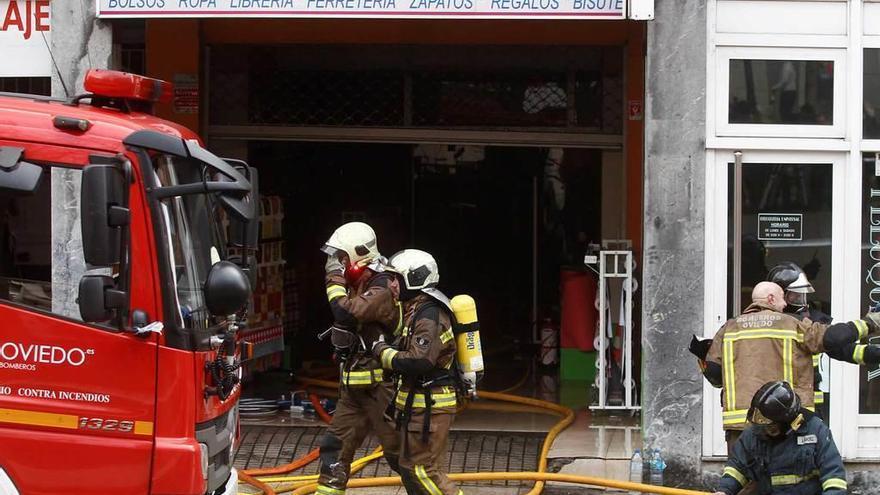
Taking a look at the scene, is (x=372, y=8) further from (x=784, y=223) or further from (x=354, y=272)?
(x=784, y=223)

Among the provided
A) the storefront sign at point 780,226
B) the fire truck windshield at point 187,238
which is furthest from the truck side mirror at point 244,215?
the storefront sign at point 780,226

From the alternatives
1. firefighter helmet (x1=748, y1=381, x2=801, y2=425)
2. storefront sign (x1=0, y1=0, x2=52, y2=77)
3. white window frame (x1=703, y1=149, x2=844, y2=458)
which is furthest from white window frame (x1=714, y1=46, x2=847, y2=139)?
storefront sign (x1=0, y1=0, x2=52, y2=77)

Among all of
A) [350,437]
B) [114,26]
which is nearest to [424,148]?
[114,26]

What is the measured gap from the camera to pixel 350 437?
770 cm

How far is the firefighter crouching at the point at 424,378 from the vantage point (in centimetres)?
717

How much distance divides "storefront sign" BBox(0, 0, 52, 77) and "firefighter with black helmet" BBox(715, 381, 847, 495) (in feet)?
18.2

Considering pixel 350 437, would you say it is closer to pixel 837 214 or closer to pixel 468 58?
pixel 837 214

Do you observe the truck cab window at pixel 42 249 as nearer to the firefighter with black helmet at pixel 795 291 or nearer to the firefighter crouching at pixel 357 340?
the firefighter crouching at pixel 357 340

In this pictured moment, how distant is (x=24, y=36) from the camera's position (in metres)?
9.02

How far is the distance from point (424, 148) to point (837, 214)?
609cm

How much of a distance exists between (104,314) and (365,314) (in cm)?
226

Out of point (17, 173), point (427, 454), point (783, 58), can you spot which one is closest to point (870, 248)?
point (783, 58)

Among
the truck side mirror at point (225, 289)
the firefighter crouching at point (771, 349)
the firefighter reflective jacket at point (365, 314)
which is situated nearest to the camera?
the truck side mirror at point (225, 289)

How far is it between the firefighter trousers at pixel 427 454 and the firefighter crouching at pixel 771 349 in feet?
5.35
